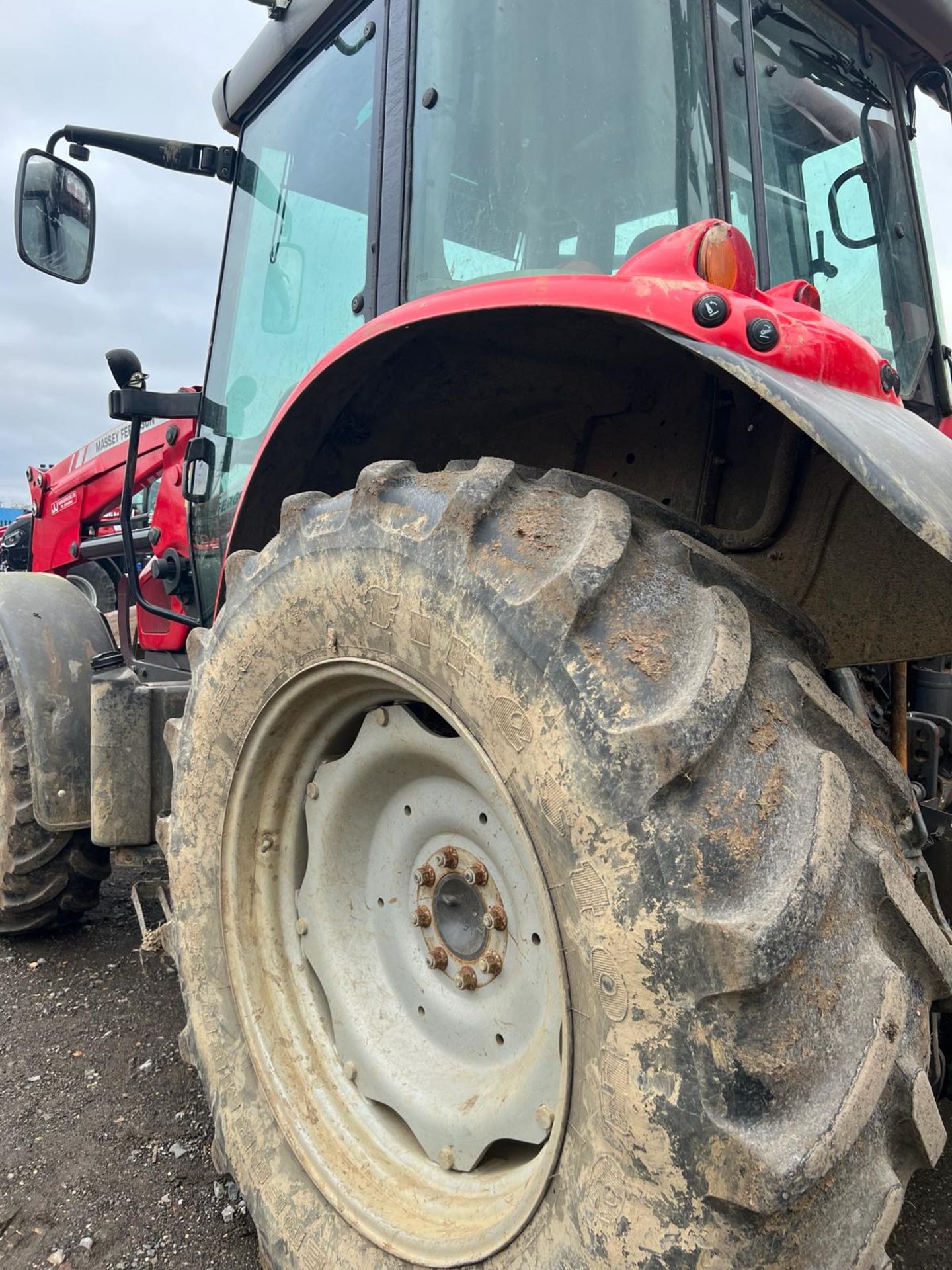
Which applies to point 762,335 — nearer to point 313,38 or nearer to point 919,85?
point 919,85

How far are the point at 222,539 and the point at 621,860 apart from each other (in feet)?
6.54

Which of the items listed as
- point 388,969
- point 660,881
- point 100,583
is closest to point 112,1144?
point 388,969

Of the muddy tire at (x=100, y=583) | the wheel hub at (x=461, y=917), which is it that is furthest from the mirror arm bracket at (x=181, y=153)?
the muddy tire at (x=100, y=583)

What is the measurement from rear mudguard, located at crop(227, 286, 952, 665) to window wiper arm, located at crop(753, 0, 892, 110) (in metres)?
0.78

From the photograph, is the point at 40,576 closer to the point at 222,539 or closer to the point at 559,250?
the point at 222,539

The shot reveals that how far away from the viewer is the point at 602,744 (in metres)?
1.02

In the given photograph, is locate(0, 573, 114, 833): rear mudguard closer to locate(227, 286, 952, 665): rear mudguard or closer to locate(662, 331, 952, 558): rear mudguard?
locate(227, 286, 952, 665): rear mudguard

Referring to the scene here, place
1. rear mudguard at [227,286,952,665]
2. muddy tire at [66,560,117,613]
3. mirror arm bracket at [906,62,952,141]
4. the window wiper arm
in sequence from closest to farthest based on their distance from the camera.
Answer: rear mudguard at [227,286,952,665]
the window wiper arm
mirror arm bracket at [906,62,952,141]
muddy tire at [66,560,117,613]

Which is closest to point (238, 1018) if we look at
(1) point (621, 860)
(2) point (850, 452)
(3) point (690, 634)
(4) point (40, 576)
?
(1) point (621, 860)

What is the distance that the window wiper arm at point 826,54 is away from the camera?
171cm

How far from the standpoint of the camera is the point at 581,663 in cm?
106

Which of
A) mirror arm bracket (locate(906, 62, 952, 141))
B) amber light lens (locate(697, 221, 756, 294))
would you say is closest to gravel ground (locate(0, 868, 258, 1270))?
amber light lens (locate(697, 221, 756, 294))

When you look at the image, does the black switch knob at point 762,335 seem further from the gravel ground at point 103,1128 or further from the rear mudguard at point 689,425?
the gravel ground at point 103,1128

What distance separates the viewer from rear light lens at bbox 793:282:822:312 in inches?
55.1
